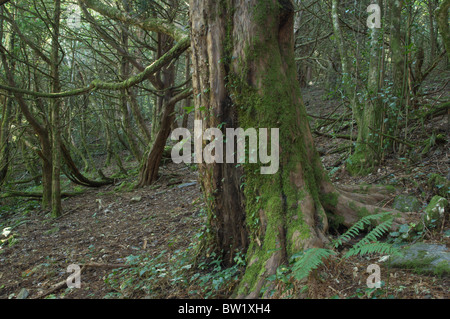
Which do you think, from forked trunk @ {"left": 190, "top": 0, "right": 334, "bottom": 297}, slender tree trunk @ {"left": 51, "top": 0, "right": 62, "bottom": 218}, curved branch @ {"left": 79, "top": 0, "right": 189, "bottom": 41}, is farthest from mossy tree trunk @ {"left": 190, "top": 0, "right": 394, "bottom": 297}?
slender tree trunk @ {"left": 51, "top": 0, "right": 62, "bottom": 218}

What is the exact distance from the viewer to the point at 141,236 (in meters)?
5.45

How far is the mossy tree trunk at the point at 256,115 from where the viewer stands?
3.13 meters

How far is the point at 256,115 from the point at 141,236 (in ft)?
10.7

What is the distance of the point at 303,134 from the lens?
340cm

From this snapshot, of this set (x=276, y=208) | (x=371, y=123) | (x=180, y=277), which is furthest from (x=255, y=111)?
(x=371, y=123)

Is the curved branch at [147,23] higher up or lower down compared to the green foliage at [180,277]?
higher up

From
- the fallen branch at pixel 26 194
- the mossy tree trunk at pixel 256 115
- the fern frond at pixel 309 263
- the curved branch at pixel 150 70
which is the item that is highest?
the curved branch at pixel 150 70

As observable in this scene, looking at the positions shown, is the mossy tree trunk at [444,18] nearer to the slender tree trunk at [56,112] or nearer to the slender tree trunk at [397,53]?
the slender tree trunk at [397,53]

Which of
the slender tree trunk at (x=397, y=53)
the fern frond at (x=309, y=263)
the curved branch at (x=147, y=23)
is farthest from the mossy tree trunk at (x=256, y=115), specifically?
the slender tree trunk at (x=397, y=53)

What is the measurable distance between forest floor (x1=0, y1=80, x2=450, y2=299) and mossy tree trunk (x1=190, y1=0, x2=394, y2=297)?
0.67 metres

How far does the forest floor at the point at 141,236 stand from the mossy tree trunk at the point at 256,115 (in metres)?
0.67

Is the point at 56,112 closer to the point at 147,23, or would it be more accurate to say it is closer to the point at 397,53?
the point at 147,23

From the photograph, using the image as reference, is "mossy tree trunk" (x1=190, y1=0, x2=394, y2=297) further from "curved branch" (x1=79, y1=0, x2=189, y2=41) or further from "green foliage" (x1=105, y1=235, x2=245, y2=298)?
"curved branch" (x1=79, y1=0, x2=189, y2=41)
